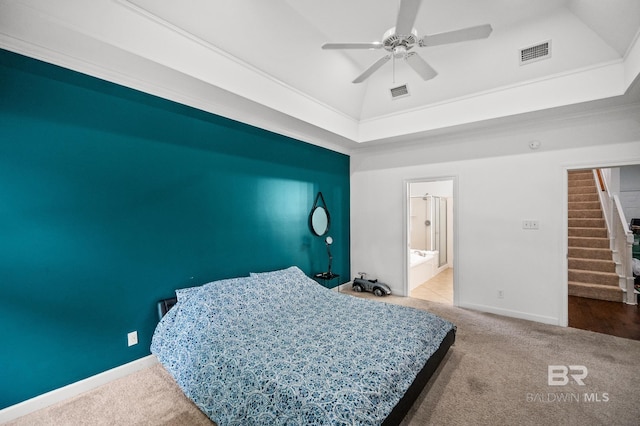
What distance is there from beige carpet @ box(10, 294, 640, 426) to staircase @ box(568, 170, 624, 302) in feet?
6.07

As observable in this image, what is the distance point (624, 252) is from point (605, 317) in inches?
56.3

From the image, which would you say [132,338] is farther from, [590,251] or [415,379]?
[590,251]

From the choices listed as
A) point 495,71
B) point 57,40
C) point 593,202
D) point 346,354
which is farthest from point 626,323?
point 57,40

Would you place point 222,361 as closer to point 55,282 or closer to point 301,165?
point 55,282

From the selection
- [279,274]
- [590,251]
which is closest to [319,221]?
[279,274]

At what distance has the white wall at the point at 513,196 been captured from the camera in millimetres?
3418

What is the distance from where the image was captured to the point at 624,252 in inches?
172

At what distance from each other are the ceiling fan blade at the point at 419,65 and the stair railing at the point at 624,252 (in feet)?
14.7

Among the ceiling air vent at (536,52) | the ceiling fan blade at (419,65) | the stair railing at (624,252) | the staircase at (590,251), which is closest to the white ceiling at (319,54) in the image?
the ceiling air vent at (536,52)

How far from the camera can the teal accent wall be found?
2000mm

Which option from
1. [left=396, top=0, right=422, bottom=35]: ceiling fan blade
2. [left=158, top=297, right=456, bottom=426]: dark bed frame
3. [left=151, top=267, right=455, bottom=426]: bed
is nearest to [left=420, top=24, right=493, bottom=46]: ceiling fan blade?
[left=396, top=0, right=422, bottom=35]: ceiling fan blade

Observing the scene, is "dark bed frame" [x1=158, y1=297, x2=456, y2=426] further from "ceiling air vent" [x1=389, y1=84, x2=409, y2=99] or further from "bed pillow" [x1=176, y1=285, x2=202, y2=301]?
"ceiling air vent" [x1=389, y1=84, x2=409, y2=99]

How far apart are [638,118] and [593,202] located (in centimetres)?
319

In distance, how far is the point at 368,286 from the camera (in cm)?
489
